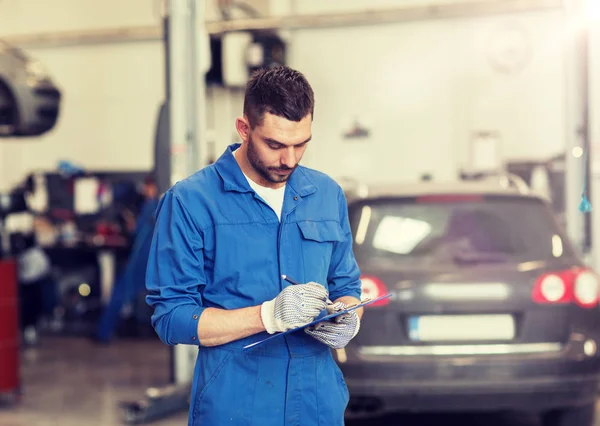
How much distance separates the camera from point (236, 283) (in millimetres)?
2660

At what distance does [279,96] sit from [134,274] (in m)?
7.75

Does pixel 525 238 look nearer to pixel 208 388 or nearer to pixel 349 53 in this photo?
pixel 208 388

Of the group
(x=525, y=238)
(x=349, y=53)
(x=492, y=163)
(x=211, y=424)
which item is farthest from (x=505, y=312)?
(x=349, y=53)

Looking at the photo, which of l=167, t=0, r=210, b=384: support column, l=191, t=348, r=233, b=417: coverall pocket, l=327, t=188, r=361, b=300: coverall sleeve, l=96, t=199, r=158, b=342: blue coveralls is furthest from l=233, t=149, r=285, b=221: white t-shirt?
l=96, t=199, r=158, b=342: blue coveralls

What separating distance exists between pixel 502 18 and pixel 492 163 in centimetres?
165

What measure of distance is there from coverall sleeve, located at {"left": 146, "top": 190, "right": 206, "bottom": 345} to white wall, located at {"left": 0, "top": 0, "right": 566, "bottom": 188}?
9134mm

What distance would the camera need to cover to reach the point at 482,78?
11.6 metres

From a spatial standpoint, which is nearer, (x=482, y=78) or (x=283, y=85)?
(x=283, y=85)

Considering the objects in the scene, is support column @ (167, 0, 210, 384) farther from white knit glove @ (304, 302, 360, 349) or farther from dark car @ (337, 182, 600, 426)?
white knit glove @ (304, 302, 360, 349)

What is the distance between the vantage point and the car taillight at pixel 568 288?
5105 mm

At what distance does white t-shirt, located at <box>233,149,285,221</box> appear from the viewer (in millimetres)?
2750

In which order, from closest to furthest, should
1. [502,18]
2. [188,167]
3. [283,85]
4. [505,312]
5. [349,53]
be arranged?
[283,85]
[505,312]
[188,167]
[502,18]
[349,53]

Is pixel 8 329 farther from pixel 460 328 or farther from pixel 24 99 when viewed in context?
pixel 460 328

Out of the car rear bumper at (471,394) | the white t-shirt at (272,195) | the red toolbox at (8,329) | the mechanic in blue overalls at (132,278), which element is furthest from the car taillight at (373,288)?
the mechanic in blue overalls at (132,278)
